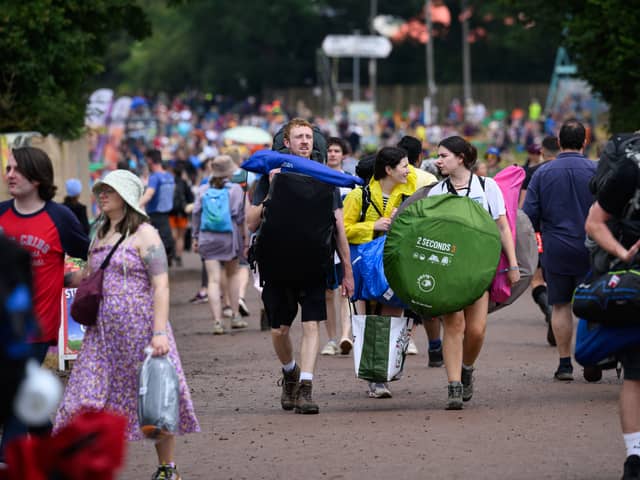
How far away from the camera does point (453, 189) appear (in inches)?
389

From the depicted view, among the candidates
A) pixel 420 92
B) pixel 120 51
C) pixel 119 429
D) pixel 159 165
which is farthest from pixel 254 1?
pixel 119 429

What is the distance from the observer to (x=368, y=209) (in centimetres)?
1088

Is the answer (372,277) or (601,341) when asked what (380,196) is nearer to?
(372,277)

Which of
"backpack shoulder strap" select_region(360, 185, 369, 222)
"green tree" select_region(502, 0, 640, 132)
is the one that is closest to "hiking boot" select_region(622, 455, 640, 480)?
"backpack shoulder strap" select_region(360, 185, 369, 222)

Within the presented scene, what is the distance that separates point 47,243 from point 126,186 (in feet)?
1.55

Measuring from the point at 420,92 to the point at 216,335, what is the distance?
2847 inches

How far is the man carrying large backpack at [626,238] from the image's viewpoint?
22.7 feet

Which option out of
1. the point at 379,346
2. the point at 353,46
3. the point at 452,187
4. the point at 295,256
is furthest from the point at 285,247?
the point at 353,46

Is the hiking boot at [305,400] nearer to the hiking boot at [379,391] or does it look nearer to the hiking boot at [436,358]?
the hiking boot at [379,391]

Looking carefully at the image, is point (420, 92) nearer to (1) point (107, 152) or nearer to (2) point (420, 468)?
(1) point (107, 152)

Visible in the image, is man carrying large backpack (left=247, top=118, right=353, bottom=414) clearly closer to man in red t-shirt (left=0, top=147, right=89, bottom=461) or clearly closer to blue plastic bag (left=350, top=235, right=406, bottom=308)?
blue plastic bag (left=350, top=235, right=406, bottom=308)

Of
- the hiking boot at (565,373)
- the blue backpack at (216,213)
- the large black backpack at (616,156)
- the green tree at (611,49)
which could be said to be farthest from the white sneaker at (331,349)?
the green tree at (611,49)

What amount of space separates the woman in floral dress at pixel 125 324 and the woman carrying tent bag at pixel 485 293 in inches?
111

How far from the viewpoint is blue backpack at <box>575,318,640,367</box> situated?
687 cm
